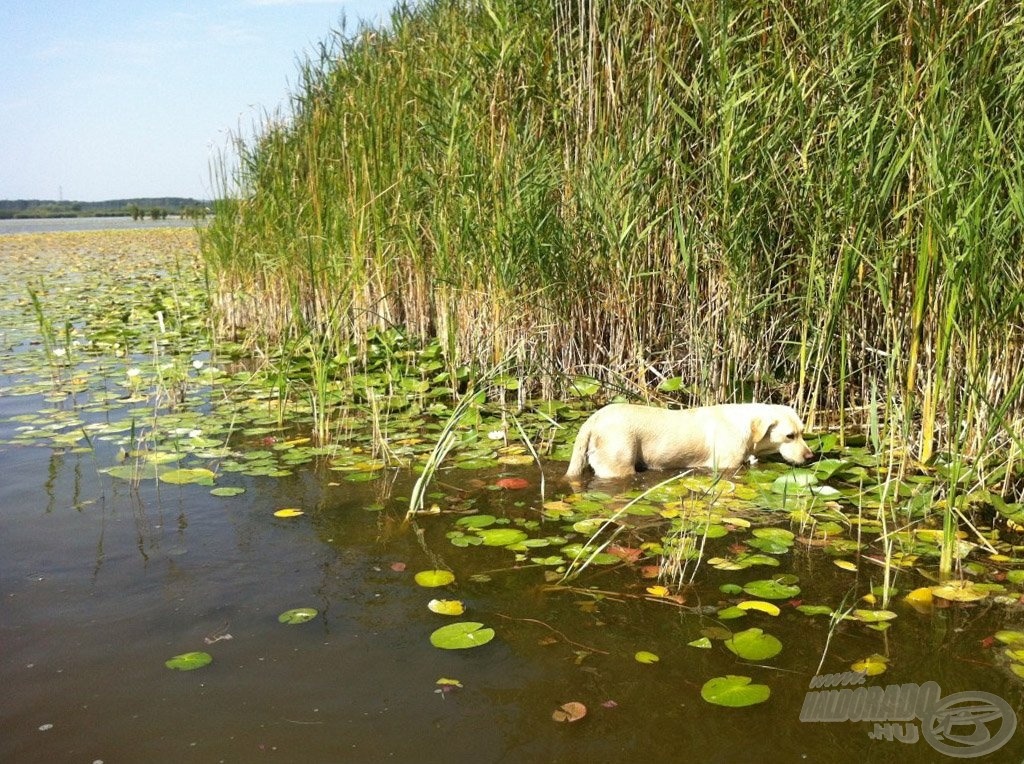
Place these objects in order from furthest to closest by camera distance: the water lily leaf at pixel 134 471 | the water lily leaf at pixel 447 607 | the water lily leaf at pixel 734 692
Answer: the water lily leaf at pixel 134 471 < the water lily leaf at pixel 447 607 < the water lily leaf at pixel 734 692

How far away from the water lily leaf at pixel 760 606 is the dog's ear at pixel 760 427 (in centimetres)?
128

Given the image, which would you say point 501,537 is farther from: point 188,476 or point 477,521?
point 188,476

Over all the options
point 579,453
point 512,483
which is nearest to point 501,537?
point 512,483

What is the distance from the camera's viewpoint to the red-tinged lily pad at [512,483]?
3.66 m

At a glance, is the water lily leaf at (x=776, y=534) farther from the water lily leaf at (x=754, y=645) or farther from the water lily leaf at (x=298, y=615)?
the water lily leaf at (x=298, y=615)

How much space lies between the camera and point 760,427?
3.72 metres

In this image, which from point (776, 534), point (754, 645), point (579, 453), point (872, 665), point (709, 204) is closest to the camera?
point (872, 665)

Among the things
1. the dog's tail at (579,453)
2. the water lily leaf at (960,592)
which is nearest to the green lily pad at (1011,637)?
the water lily leaf at (960,592)

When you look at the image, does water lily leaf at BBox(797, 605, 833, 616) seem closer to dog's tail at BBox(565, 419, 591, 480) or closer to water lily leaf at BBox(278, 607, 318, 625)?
dog's tail at BBox(565, 419, 591, 480)

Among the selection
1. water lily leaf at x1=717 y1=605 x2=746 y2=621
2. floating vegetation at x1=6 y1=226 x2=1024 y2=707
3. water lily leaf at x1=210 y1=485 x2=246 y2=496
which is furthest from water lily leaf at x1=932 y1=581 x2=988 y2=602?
water lily leaf at x1=210 y1=485 x2=246 y2=496

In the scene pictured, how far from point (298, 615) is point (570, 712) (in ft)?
3.06

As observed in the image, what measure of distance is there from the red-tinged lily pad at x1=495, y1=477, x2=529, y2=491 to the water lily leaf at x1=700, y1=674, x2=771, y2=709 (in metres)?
1.62

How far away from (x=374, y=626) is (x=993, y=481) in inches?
97.6

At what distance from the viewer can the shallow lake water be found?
6.37 ft
